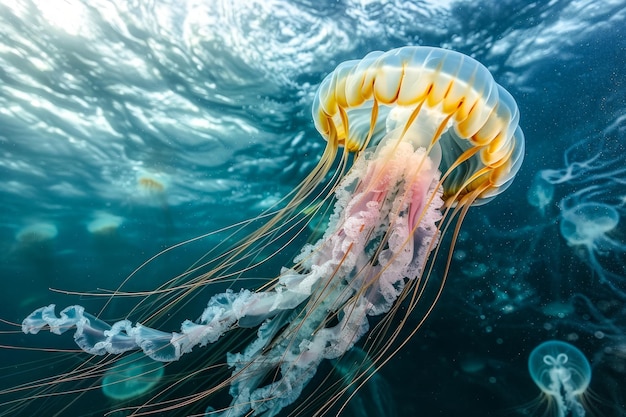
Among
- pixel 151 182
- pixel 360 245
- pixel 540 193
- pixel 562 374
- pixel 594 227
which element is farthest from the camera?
pixel 151 182

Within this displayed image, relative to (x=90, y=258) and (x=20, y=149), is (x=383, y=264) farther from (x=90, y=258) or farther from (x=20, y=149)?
(x=90, y=258)

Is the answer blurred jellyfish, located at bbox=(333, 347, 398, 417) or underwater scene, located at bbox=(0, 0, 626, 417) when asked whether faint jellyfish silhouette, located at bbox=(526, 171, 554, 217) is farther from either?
blurred jellyfish, located at bbox=(333, 347, 398, 417)

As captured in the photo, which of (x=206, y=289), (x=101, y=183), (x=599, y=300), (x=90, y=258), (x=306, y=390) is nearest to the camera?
(x=599, y=300)

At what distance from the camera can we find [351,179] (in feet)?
9.47

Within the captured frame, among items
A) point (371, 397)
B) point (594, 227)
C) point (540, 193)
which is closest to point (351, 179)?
point (540, 193)

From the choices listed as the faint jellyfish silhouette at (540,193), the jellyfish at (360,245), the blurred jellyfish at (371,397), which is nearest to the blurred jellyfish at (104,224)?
the blurred jellyfish at (371,397)

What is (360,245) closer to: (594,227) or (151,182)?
(594,227)

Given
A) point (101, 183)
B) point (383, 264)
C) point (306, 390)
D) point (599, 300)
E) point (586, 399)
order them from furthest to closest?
point (101, 183) → point (306, 390) → point (586, 399) → point (599, 300) → point (383, 264)

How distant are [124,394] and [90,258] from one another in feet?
11.3

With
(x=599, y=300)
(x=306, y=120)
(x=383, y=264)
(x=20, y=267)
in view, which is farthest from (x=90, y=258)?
(x=599, y=300)

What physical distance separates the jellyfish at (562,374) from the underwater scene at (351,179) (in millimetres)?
29

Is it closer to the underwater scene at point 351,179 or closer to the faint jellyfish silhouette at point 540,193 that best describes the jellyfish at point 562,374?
the underwater scene at point 351,179

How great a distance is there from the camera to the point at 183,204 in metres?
7.74

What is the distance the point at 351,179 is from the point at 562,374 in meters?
4.86
